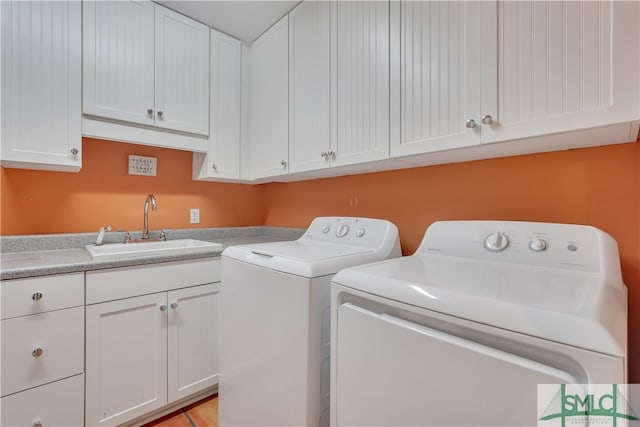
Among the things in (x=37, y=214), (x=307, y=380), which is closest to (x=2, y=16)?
(x=37, y=214)

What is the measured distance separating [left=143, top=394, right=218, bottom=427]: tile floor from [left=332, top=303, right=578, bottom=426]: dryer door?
111 cm

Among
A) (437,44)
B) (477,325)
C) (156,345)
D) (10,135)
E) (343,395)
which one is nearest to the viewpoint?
(477,325)

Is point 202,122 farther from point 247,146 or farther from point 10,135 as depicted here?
point 10,135

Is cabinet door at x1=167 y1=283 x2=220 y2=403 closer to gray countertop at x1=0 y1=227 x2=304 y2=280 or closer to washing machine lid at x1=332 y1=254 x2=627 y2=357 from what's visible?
gray countertop at x1=0 y1=227 x2=304 y2=280

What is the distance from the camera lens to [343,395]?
944mm

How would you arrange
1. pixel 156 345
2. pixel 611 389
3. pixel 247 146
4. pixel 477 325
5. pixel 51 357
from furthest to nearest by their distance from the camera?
pixel 247 146 < pixel 156 345 < pixel 51 357 < pixel 477 325 < pixel 611 389

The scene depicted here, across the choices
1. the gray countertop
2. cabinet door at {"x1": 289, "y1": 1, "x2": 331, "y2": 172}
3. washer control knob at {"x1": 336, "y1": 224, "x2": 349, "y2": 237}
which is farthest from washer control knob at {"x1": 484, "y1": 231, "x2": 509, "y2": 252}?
the gray countertop

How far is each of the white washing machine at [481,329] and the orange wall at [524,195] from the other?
0.68 ft

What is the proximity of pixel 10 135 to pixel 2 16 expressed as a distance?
54 centimetres

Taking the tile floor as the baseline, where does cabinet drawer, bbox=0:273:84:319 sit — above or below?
above

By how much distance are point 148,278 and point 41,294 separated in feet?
1.36

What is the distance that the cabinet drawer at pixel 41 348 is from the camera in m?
1.21

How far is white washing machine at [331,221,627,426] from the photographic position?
576mm

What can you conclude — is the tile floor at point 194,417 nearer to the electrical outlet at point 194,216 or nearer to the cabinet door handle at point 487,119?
the electrical outlet at point 194,216
